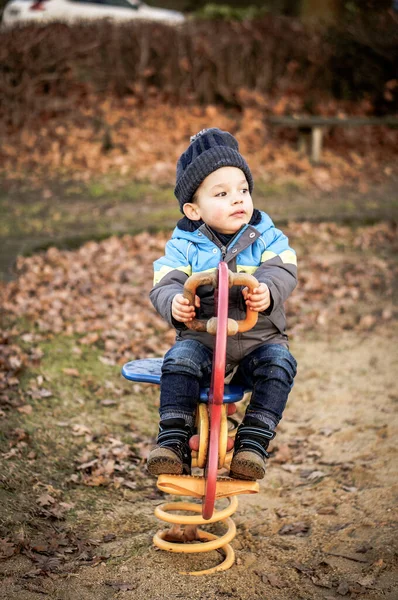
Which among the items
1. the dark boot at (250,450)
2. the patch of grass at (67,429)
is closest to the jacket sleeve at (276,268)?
the dark boot at (250,450)

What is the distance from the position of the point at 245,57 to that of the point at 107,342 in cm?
790

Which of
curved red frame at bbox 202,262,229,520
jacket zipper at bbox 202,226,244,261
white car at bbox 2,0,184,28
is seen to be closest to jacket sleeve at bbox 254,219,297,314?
jacket zipper at bbox 202,226,244,261

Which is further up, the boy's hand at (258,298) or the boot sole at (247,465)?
the boy's hand at (258,298)

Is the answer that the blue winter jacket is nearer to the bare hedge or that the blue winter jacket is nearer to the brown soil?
the brown soil

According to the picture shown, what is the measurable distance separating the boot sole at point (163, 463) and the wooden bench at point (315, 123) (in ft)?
29.5

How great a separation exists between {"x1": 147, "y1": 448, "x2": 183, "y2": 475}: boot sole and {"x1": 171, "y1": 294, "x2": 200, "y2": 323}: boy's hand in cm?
58

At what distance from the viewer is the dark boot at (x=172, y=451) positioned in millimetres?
3160

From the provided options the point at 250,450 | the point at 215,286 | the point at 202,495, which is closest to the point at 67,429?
the point at 202,495

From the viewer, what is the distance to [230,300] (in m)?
3.50

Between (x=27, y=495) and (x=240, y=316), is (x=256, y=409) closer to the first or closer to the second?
(x=240, y=316)

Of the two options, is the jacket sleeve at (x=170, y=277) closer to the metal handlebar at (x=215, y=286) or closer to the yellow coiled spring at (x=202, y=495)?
the metal handlebar at (x=215, y=286)

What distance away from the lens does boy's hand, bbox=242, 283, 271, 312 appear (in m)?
3.15

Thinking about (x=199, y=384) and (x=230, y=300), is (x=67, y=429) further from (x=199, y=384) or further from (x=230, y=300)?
(x=230, y=300)

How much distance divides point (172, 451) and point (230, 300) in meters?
0.77
